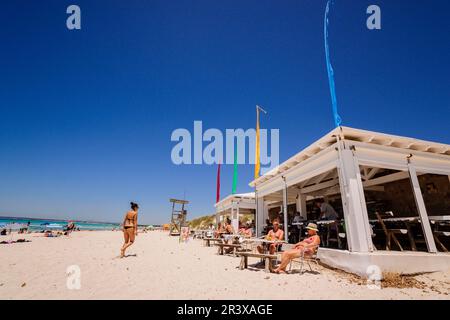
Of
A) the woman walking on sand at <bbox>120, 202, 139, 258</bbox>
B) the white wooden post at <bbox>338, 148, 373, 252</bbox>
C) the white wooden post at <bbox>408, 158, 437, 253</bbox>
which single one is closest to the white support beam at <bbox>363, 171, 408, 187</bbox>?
the white wooden post at <bbox>408, 158, 437, 253</bbox>

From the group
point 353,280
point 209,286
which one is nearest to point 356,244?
point 353,280

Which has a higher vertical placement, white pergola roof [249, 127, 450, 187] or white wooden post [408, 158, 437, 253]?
white pergola roof [249, 127, 450, 187]

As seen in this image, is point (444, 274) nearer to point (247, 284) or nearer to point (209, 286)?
point (247, 284)

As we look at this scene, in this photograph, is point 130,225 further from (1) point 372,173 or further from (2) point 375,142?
(1) point 372,173

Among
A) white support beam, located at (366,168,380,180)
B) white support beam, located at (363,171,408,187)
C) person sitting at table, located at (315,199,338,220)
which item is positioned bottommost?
person sitting at table, located at (315,199,338,220)

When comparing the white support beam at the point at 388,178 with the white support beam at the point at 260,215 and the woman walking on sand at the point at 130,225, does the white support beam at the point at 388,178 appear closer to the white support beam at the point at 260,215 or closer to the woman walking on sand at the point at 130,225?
the white support beam at the point at 260,215

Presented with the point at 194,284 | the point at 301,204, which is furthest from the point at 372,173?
the point at 194,284

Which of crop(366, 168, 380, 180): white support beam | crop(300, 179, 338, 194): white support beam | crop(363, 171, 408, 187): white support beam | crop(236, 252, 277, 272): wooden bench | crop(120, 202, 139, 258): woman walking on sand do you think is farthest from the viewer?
crop(300, 179, 338, 194): white support beam

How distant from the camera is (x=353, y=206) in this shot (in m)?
5.74

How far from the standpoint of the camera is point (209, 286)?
14.2ft

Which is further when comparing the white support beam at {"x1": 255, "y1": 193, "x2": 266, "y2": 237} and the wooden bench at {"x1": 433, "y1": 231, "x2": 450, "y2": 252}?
the white support beam at {"x1": 255, "y1": 193, "x2": 266, "y2": 237}

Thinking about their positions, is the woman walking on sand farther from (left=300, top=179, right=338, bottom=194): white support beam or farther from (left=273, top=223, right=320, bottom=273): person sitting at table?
(left=300, top=179, right=338, bottom=194): white support beam

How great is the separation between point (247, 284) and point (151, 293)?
1756 mm

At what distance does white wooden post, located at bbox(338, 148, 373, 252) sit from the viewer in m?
5.51
